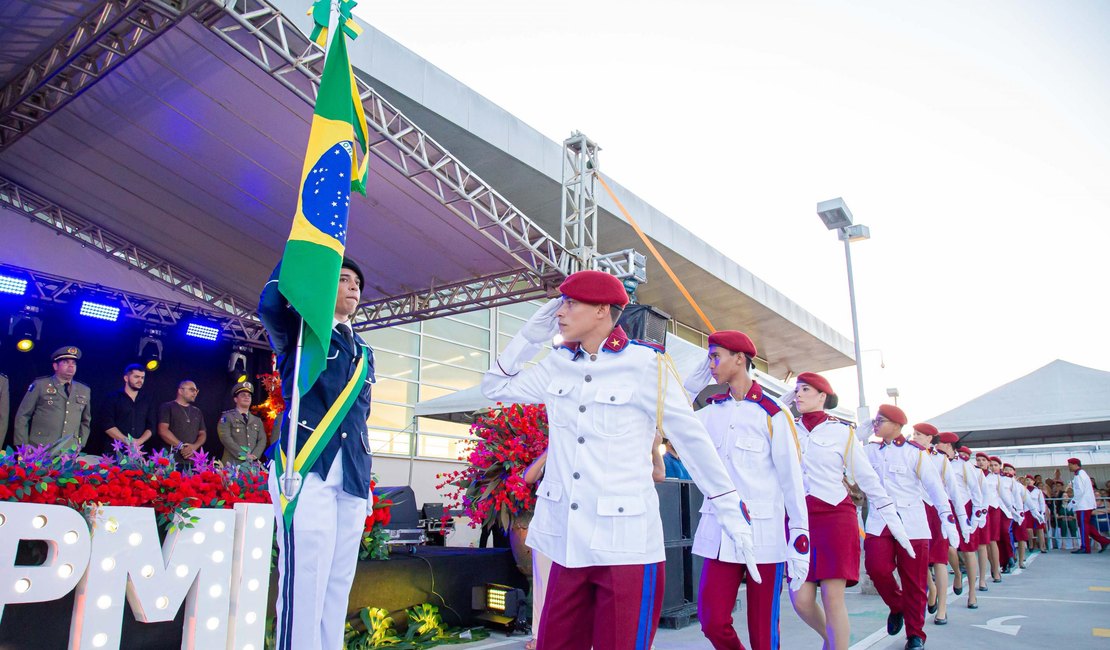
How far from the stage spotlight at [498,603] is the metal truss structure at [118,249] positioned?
31.2 feet

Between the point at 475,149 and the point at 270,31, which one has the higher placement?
the point at 475,149

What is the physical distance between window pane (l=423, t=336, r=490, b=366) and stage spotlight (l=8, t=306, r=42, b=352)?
780 centimetres

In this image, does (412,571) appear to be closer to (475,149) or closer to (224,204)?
(224,204)

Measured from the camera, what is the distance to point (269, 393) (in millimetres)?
14320

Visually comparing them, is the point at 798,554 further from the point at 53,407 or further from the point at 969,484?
the point at 53,407

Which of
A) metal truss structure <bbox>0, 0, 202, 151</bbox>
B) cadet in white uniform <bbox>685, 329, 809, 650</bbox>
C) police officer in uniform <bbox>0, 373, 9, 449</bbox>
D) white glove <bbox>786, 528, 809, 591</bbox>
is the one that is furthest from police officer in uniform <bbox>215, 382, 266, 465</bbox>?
white glove <bbox>786, 528, 809, 591</bbox>

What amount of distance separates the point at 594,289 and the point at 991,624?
653 cm

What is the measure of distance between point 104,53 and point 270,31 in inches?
88.4

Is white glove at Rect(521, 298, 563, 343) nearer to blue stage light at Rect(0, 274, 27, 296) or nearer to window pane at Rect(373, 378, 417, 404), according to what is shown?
blue stage light at Rect(0, 274, 27, 296)

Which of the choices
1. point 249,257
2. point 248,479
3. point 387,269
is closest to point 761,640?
point 248,479

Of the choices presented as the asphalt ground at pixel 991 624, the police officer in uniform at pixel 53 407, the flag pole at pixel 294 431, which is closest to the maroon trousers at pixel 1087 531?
the asphalt ground at pixel 991 624

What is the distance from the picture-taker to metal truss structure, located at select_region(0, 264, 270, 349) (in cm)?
1127

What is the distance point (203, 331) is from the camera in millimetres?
13352

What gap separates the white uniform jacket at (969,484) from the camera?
962 centimetres
